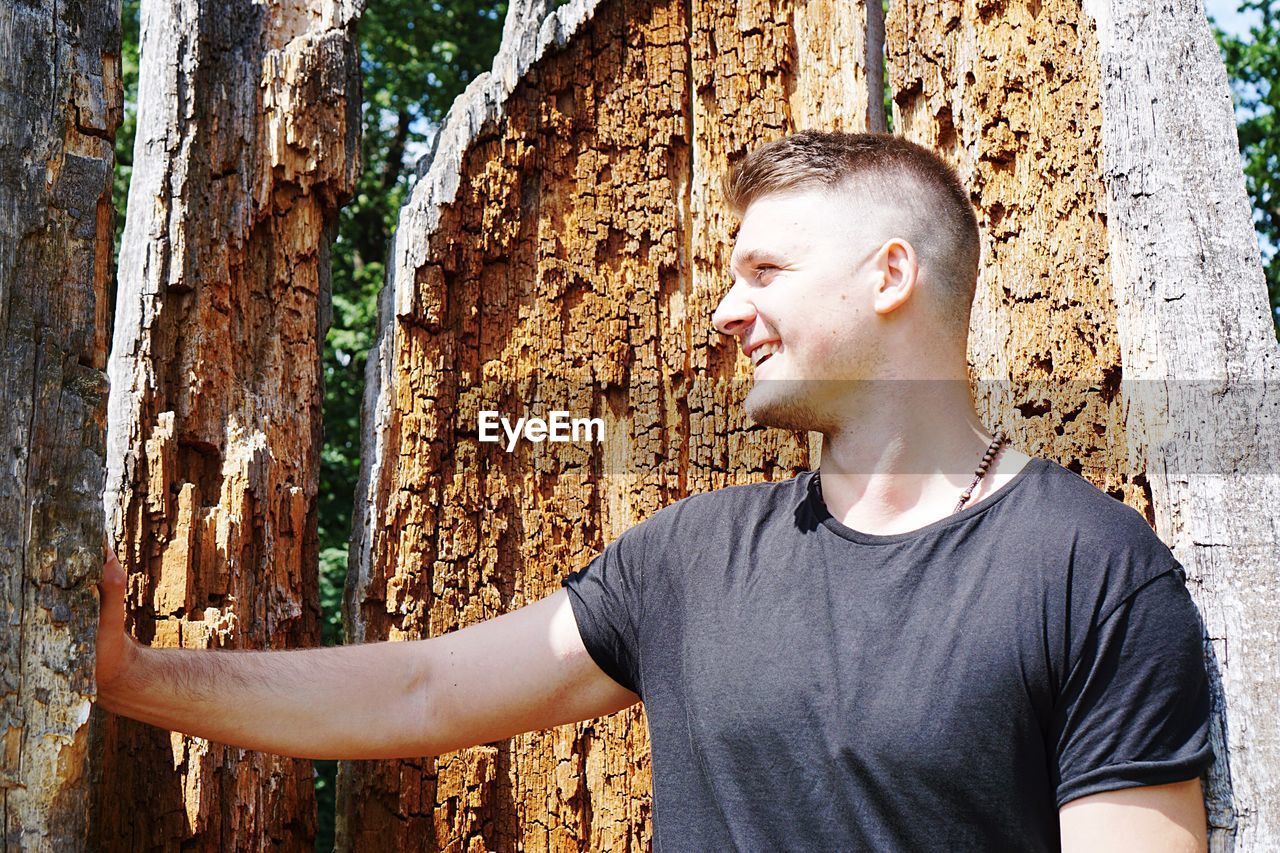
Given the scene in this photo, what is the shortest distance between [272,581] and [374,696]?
0.58 meters

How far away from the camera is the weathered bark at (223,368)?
2.59 m

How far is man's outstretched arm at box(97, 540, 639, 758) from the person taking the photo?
7.11 ft

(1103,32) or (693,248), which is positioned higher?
(1103,32)

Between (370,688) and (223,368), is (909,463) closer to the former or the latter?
(370,688)

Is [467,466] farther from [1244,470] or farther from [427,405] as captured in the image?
[1244,470]

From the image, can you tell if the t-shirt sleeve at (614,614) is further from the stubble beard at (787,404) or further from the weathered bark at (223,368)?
the weathered bark at (223,368)

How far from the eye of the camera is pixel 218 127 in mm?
2768

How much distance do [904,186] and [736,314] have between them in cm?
41

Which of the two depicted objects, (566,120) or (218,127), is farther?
(566,120)

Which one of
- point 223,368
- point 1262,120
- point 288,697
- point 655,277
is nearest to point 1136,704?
point 288,697

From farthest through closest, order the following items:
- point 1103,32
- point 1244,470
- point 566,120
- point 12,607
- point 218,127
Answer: point 566,120
point 218,127
point 1103,32
point 1244,470
point 12,607

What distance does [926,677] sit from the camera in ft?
6.14

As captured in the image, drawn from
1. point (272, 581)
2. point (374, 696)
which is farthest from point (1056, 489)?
point (272, 581)

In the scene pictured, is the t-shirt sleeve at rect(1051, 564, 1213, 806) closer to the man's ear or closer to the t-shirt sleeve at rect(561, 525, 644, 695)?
the man's ear
